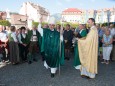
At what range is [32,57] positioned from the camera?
1121 centimetres

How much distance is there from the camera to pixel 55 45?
812 cm

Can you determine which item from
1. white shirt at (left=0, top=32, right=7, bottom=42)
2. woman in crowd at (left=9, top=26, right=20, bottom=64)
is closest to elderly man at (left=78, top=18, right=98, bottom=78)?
woman in crowd at (left=9, top=26, right=20, bottom=64)

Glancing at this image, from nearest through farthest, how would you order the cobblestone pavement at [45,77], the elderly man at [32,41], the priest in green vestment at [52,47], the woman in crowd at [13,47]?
the cobblestone pavement at [45,77], the priest in green vestment at [52,47], the woman in crowd at [13,47], the elderly man at [32,41]

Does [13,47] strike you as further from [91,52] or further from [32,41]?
[91,52]

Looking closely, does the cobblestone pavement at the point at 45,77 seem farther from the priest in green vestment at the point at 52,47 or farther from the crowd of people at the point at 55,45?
the priest in green vestment at the point at 52,47

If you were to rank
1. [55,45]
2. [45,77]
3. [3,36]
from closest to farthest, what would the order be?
1. [45,77]
2. [55,45]
3. [3,36]

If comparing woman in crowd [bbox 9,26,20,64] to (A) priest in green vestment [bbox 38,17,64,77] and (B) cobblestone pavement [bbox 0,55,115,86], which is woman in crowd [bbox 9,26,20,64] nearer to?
(B) cobblestone pavement [bbox 0,55,115,86]

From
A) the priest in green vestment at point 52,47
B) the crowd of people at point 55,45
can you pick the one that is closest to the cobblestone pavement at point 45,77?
the crowd of people at point 55,45

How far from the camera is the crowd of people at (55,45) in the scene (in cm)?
779

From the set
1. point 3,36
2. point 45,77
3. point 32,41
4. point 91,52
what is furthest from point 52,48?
point 32,41

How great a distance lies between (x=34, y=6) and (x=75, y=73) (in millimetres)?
71092

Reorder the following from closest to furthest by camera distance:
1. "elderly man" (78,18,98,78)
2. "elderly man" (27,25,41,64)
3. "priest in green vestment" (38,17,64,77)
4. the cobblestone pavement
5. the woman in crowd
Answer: the cobblestone pavement < "elderly man" (78,18,98,78) < "priest in green vestment" (38,17,64,77) < the woman in crowd < "elderly man" (27,25,41,64)

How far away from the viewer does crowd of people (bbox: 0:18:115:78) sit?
7785mm

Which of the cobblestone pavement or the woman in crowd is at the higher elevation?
the woman in crowd
